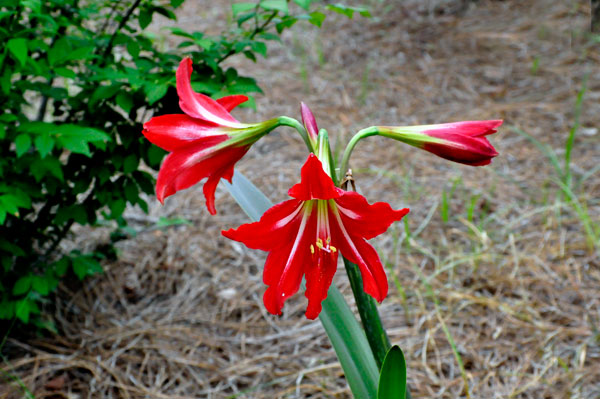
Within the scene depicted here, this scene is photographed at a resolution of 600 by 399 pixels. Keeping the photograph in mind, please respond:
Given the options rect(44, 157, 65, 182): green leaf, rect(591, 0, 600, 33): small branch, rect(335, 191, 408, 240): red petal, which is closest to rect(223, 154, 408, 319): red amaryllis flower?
rect(335, 191, 408, 240): red petal

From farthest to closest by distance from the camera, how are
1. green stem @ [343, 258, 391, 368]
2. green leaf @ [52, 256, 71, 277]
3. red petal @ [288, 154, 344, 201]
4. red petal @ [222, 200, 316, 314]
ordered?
green leaf @ [52, 256, 71, 277], green stem @ [343, 258, 391, 368], red petal @ [222, 200, 316, 314], red petal @ [288, 154, 344, 201]

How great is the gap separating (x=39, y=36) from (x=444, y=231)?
6.35ft

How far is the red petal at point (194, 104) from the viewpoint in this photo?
1.00 meters

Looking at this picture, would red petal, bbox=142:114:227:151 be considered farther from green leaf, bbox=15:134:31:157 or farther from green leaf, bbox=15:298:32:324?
green leaf, bbox=15:298:32:324

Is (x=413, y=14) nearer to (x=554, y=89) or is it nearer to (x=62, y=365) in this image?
(x=554, y=89)

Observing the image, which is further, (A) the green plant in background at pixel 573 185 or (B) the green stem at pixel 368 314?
(A) the green plant in background at pixel 573 185

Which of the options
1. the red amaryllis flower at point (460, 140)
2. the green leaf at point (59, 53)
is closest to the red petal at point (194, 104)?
the red amaryllis flower at point (460, 140)

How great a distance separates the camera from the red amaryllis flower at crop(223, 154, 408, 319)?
0.92m

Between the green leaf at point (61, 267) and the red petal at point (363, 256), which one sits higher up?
the red petal at point (363, 256)

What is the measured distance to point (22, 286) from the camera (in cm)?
174

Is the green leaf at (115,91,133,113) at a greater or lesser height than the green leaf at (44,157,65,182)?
greater

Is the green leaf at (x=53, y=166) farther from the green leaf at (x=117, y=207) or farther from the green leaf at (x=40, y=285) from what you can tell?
the green leaf at (x=40, y=285)

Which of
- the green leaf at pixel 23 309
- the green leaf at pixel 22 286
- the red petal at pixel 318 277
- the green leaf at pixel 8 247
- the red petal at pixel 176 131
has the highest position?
the red petal at pixel 176 131

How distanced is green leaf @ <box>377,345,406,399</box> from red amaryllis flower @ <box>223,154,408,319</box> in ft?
0.38
